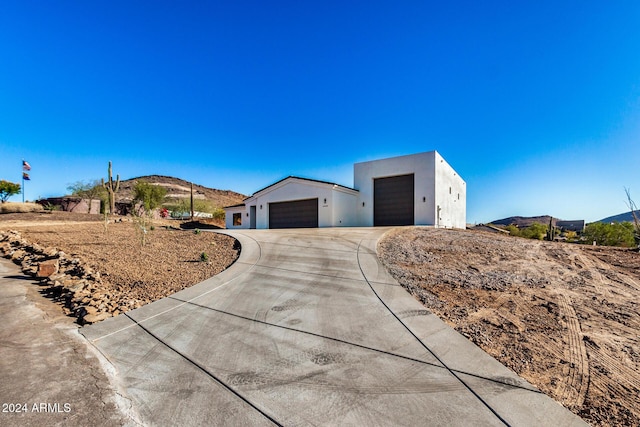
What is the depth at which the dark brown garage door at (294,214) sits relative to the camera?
2094cm

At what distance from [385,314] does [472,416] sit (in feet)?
7.34

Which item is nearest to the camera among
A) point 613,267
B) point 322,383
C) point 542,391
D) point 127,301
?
point 542,391

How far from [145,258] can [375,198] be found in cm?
1606

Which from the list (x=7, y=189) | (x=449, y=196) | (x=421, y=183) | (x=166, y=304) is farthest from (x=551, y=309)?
(x=7, y=189)

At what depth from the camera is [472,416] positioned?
245 cm

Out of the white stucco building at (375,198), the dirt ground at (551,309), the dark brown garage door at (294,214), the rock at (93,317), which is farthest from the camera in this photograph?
the dark brown garage door at (294,214)

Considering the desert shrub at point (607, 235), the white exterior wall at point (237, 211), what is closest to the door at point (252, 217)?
the white exterior wall at point (237, 211)

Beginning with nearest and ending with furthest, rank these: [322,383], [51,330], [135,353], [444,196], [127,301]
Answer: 1. [322,383]
2. [135,353]
3. [51,330]
4. [127,301]
5. [444,196]

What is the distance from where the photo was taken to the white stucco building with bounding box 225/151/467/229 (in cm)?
1881

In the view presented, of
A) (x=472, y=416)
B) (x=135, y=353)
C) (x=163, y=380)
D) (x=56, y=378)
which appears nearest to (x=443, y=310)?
(x=472, y=416)

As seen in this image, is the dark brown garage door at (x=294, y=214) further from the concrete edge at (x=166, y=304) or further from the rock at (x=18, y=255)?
the rock at (x=18, y=255)

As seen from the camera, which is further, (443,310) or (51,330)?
(443,310)

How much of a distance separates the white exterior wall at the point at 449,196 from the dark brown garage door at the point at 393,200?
1825mm

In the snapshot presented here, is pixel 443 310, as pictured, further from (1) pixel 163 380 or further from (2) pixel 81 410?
(2) pixel 81 410
